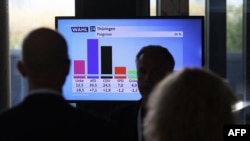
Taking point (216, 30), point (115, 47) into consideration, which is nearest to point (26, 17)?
point (115, 47)

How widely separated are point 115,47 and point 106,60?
0.41 ft

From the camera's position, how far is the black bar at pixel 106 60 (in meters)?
4.64

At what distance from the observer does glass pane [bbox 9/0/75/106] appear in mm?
5156

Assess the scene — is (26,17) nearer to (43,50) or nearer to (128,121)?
(128,121)

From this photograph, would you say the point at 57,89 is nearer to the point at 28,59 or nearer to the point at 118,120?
the point at 28,59

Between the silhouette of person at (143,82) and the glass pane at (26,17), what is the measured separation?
163 cm

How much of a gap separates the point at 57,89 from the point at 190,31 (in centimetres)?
240

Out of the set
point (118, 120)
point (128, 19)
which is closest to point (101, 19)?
point (128, 19)

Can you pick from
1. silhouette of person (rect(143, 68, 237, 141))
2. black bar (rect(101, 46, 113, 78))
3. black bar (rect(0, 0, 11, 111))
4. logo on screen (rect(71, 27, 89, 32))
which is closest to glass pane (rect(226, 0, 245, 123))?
black bar (rect(101, 46, 113, 78))

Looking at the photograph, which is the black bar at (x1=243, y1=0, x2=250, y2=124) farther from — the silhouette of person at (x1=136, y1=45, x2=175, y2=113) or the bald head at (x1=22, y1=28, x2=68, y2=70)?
the bald head at (x1=22, y1=28, x2=68, y2=70)

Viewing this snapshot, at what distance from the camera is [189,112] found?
76.6 inches

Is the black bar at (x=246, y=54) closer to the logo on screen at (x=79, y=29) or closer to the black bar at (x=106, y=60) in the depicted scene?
the black bar at (x=106, y=60)

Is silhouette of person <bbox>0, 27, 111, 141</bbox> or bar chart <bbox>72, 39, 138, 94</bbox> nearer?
silhouette of person <bbox>0, 27, 111, 141</bbox>

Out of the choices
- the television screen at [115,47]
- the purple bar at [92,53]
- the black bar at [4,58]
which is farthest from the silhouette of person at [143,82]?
the black bar at [4,58]
